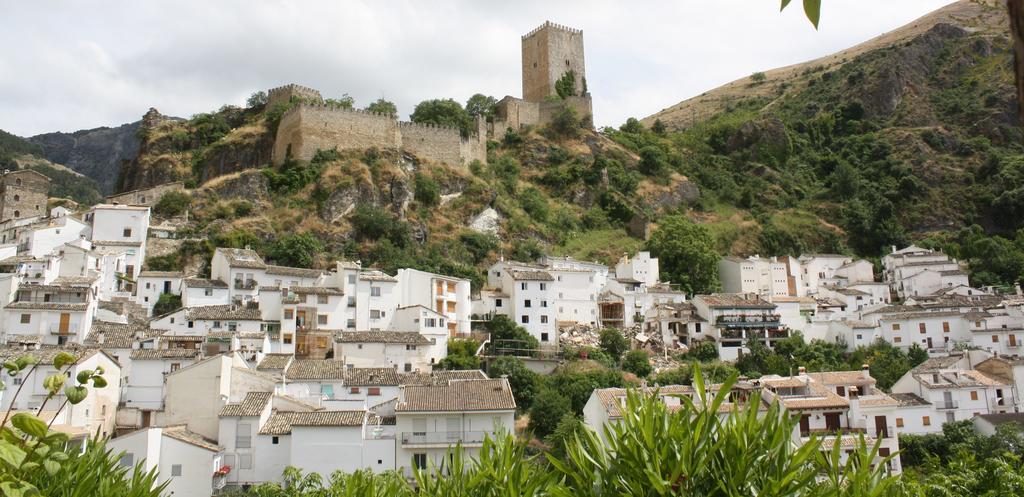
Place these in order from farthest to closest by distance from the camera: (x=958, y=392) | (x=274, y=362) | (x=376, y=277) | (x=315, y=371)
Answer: (x=376, y=277), (x=274, y=362), (x=958, y=392), (x=315, y=371)

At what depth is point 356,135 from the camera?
61.8 metres

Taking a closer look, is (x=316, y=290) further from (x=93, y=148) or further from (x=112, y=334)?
(x=93, y=148)

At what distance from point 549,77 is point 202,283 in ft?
150

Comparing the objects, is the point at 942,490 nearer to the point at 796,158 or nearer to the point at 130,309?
the point at 130,309

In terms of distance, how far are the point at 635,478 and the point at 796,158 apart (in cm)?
8058

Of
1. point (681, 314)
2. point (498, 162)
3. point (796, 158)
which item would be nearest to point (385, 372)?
point (681, 314)

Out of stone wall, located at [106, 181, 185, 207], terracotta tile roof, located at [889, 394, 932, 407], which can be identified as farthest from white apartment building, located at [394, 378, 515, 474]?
stone wall, located at [106, 181, 185, 207]

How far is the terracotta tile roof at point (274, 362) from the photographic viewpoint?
3503 cm

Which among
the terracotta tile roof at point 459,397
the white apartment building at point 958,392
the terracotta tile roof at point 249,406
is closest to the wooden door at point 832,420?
the white apartment building at point 958,392

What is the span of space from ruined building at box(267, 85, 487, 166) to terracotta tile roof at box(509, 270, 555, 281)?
1917cm

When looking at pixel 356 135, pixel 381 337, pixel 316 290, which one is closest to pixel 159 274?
pixel 316 290

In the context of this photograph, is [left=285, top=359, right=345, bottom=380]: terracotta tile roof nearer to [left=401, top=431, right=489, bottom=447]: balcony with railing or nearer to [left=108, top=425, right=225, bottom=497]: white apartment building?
[left=401, top=431, right=489, bottom=447]: balcony with railing

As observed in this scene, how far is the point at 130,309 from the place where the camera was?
42500mm

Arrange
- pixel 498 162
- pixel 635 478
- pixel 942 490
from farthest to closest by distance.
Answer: pixel 498 162
pixel 942 490
pixel 635 478
